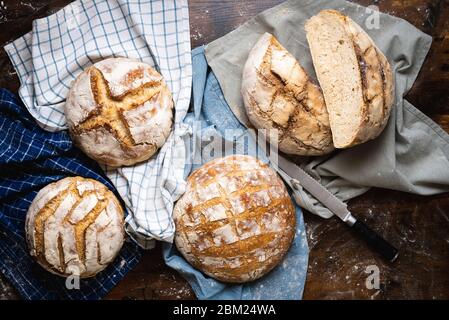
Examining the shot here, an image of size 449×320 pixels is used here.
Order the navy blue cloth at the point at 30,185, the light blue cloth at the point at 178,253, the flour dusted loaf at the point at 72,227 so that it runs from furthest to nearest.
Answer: the light blue cloth at the point at 178,253
the navy blue cloth at the point at 30,185
the flour dusted loaf at the point at 72,227

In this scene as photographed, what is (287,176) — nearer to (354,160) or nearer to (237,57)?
(354,160)

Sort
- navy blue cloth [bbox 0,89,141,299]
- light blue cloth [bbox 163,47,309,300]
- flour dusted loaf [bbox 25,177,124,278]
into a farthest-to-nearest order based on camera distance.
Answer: light blue cloth [bbox 163,47,309,300] → navy blue cloth [bbox 0,89,141,299] → flour dusted loaf [bbox 25,177,124,278]

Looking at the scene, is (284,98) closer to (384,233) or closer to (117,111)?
(117,111)

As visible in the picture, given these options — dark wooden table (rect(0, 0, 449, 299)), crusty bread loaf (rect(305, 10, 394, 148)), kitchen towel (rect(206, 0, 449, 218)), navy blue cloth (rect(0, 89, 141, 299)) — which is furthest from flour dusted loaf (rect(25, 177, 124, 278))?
crusty bread loaf (rect(305, 10, 394, 148))

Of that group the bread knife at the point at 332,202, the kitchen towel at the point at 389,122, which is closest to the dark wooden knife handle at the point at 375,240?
the bread knife at the point at 332,202

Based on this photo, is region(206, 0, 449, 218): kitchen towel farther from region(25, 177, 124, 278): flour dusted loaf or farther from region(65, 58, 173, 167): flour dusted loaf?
region(25, 177, 124, 278): flour dusted loaf

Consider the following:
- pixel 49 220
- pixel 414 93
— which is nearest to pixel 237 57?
pixel 414 93

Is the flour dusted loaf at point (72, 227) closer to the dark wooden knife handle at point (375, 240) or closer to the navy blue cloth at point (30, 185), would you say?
the navy blue cloth at point (30, 185)
